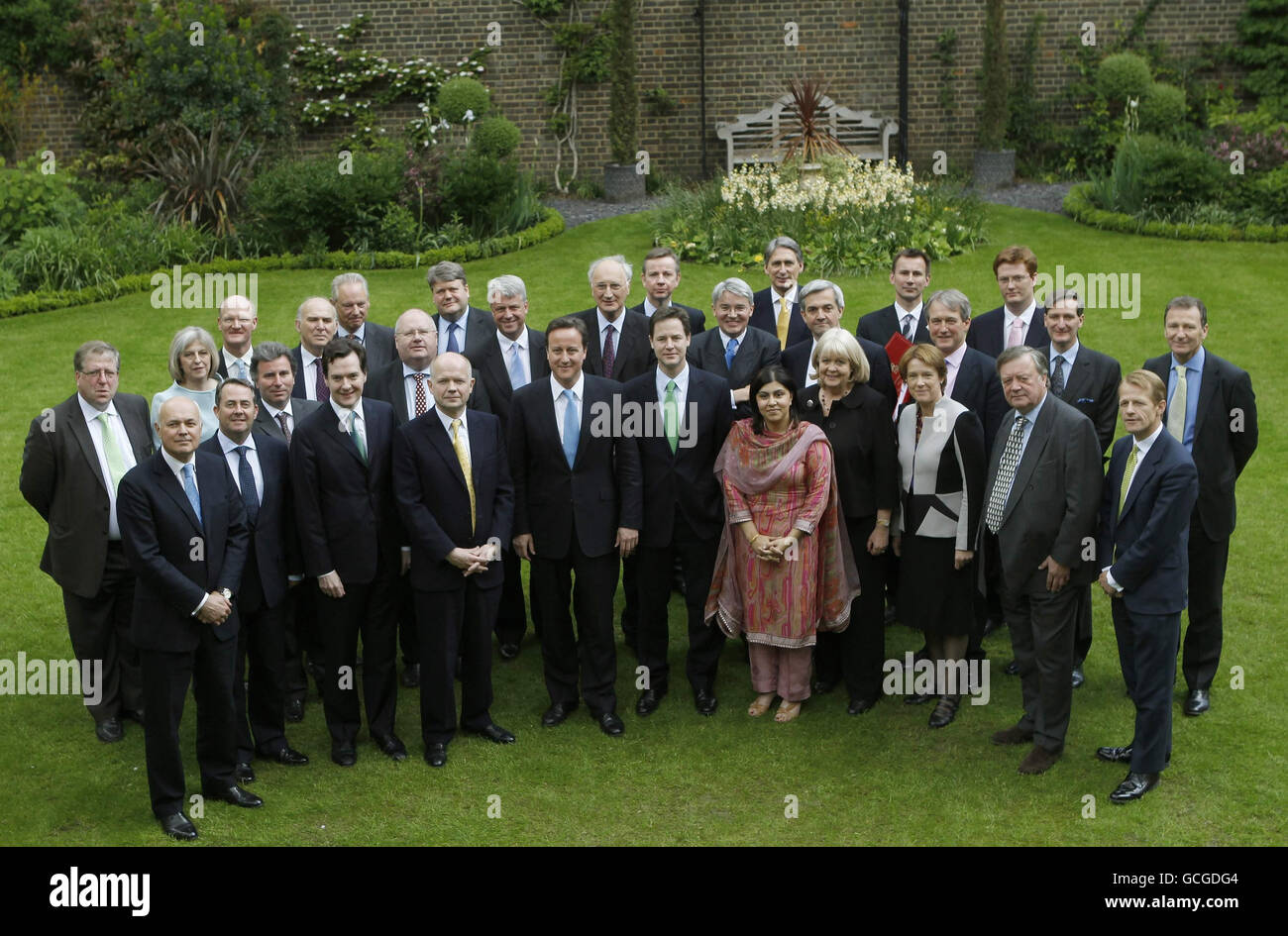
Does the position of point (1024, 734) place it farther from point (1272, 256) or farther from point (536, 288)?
point (1272, 256)

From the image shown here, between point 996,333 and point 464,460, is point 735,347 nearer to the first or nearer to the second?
point 996,333

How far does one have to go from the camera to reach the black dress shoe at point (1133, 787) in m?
6.25

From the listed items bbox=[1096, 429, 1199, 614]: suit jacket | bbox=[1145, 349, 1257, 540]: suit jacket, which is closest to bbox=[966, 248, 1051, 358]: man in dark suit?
bbox=[1145, 349, 1257, 540]: suit jacket

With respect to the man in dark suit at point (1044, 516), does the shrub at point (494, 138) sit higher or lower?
higher

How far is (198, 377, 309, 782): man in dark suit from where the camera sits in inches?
254

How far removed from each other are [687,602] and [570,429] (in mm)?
1192

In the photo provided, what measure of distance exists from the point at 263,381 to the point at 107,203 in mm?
11344

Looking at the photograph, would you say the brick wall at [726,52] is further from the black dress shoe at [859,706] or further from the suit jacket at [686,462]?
the black dress shoe at [859,706]

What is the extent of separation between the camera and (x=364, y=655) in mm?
6965

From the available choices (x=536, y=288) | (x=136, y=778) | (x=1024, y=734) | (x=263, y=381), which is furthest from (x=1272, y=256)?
(x=136, y=778)

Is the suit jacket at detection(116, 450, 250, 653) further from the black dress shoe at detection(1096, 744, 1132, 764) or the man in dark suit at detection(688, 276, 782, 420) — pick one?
the black dress shoe at detection(1096, 744, 1132, 764)

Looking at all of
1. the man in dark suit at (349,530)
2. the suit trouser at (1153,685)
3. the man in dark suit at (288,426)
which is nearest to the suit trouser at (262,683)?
the man in dark suit at (288,426)

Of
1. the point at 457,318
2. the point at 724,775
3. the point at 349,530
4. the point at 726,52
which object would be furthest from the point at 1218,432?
the point at 726,52

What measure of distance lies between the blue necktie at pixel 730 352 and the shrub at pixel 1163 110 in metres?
13.1
